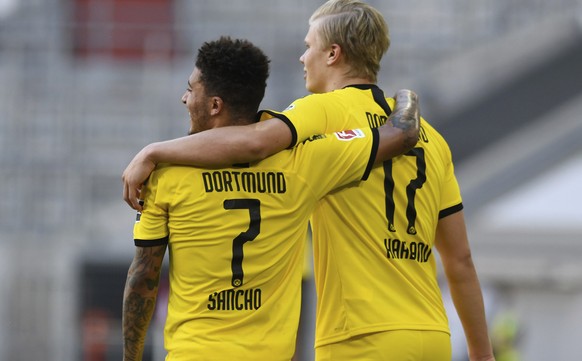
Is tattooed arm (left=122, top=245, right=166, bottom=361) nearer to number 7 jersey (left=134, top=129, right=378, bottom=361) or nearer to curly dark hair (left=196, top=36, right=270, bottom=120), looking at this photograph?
number 7 jersey (left=134, top=129, right=378, bottom=361)

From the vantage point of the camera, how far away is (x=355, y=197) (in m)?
3.76

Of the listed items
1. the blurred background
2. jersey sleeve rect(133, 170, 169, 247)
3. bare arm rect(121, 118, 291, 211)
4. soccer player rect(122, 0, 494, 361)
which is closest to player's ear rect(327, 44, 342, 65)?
soccer player rect(122, 0, 494, 361)

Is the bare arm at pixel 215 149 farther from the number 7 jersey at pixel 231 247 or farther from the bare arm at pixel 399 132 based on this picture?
the bare arm at pixel 399 132

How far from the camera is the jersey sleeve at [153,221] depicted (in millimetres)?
3527

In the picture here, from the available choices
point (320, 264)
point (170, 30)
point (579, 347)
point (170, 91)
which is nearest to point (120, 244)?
point (170, 91)

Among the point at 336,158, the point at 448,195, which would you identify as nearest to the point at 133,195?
the point at 336,158

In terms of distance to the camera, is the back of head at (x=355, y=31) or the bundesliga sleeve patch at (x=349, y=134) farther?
the back of head at (x=355, y=31)

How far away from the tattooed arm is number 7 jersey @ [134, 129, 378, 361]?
0.04 m

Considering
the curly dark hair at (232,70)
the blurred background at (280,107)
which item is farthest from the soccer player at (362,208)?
the blurred background at (280,107)

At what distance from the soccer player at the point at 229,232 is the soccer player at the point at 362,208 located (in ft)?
0.23

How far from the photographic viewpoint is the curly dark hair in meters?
3.56

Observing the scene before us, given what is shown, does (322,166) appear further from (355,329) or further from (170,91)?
(170,91)

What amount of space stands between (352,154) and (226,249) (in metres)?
0.51

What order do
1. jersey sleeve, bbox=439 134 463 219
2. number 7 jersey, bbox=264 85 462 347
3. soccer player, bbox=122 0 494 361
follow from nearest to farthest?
soccer player, bbox=122 0 494 361 < number 7 jersey, bbox=264 85 462 347 < jersey sleeve, bbox=439 134 463 219
